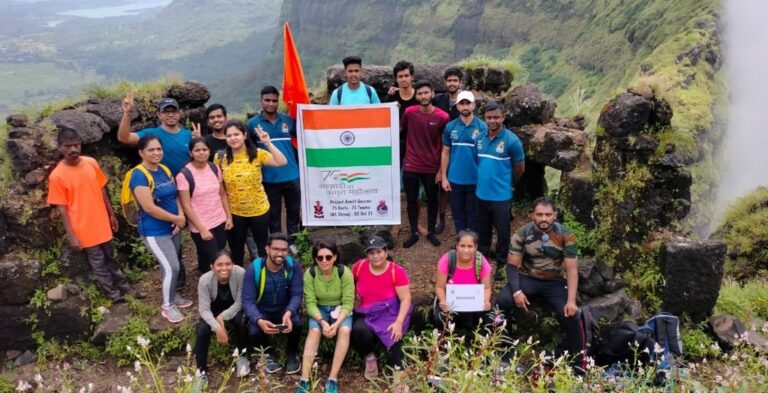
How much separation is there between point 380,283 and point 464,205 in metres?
1.76

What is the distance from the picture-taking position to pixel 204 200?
19.0 ft

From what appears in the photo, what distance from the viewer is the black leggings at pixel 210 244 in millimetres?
5922

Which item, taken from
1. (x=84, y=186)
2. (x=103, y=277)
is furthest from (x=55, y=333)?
(x=84, y=186)

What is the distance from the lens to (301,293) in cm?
558

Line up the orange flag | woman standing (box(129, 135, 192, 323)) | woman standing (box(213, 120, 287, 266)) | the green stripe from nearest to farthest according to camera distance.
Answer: woman standing (box(129, 135, 192, 323)) < woman standing (box(213, 120, 287, 266)) < the green stripe < the orange flag

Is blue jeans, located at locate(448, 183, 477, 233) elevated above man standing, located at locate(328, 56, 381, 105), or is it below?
below

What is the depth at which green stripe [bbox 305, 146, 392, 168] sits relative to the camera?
22.3ft

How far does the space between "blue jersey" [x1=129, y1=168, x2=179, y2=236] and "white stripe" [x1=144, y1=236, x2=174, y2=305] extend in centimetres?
10

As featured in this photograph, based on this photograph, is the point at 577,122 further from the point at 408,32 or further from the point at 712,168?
the point at 408,32

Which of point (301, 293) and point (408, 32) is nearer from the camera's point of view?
point (301, 293)

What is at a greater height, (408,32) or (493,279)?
(408,32)

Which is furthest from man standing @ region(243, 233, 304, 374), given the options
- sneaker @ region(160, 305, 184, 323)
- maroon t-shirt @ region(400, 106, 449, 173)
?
maroon t-shirt @ region(400, 106, 449, 173)

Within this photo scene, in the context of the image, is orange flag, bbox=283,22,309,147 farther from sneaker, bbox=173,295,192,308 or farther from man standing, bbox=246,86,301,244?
sneaker, bbox=173,295,192,308

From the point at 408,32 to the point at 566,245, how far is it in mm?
112529
